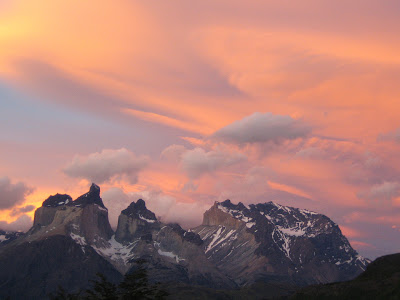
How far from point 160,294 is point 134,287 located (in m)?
7.08

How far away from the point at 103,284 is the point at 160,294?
1505cm

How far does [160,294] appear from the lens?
139 meters

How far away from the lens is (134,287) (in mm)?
140125

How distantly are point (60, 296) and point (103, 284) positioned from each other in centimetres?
3617

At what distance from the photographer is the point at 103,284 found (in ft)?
459

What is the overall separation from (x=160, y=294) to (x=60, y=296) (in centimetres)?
4576

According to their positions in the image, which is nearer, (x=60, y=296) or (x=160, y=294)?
(x=160, y=294)

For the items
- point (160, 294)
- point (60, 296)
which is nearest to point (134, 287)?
point (160, 294)

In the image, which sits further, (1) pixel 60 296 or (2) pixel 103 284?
(1) pixel 60 296

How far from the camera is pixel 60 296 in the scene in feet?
554

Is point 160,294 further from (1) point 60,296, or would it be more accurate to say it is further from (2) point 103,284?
(1) point 60,296

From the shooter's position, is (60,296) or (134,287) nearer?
(134,287)

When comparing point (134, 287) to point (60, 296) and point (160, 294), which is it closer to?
point (160, 294)
